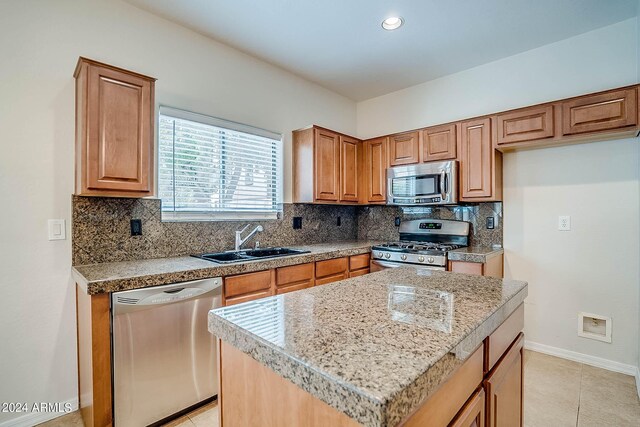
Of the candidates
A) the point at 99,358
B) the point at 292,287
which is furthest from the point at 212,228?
the point at 99,358

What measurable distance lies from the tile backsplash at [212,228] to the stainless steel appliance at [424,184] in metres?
0.37

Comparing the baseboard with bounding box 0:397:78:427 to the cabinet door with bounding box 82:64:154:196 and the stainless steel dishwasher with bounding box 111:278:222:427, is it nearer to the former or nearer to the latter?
the stainless steel dishwasher with bounding box 111:278:222:427

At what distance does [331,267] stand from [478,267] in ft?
4.11

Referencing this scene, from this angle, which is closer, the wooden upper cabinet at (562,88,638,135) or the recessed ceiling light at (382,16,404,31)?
the wooden upper cabinet at (562,88,638,135)

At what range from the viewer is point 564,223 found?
9.23ft

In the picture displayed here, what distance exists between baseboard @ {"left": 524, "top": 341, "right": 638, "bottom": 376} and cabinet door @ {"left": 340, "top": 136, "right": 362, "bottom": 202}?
2.26 metres

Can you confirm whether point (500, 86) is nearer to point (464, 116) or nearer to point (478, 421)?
point (464, 116)

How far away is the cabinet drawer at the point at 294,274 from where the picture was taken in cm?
246

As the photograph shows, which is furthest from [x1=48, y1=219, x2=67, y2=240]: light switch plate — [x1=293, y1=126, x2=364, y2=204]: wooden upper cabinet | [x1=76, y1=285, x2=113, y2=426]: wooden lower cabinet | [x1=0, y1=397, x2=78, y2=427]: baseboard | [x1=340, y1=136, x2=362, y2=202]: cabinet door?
[x1=340, y1=136, x2=362, y2=202]: cabinet door

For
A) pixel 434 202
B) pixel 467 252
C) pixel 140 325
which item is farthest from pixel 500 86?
pixel 140 325

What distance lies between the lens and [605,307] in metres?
2.62

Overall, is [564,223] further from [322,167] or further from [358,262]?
[322,167]

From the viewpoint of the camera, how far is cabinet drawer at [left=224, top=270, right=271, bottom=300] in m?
2.12

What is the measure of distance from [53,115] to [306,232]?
2.33 m
